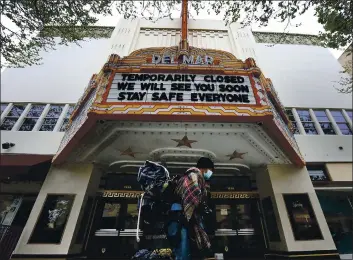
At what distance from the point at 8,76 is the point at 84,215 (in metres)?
9.57

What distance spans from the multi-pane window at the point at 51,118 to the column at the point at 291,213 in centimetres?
987

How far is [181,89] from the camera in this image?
6426 mm

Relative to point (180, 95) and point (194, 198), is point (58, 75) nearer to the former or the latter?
point (180, 95)

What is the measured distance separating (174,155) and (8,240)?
21.1 feet

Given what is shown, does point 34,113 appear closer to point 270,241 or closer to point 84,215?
point 84,215

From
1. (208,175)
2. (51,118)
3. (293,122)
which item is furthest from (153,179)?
(293,122)

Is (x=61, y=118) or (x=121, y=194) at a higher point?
(x=61, y=118)

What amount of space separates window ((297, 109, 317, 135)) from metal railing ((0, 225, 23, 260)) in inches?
510

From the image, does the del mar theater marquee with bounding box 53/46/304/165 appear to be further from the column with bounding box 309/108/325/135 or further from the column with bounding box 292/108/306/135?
the column with bounding box 309/108/325/135

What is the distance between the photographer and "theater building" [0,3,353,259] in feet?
20.6

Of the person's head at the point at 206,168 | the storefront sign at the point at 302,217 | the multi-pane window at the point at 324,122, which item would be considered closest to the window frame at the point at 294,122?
the multi-pane window at the point at 324,122

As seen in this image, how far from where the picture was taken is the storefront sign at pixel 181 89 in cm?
618

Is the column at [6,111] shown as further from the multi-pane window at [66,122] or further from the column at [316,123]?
the column at [316,123]

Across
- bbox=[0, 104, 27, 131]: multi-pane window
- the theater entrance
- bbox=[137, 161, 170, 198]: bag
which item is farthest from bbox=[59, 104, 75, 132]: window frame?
bbox=[137, 161, 170, 198]: bag
